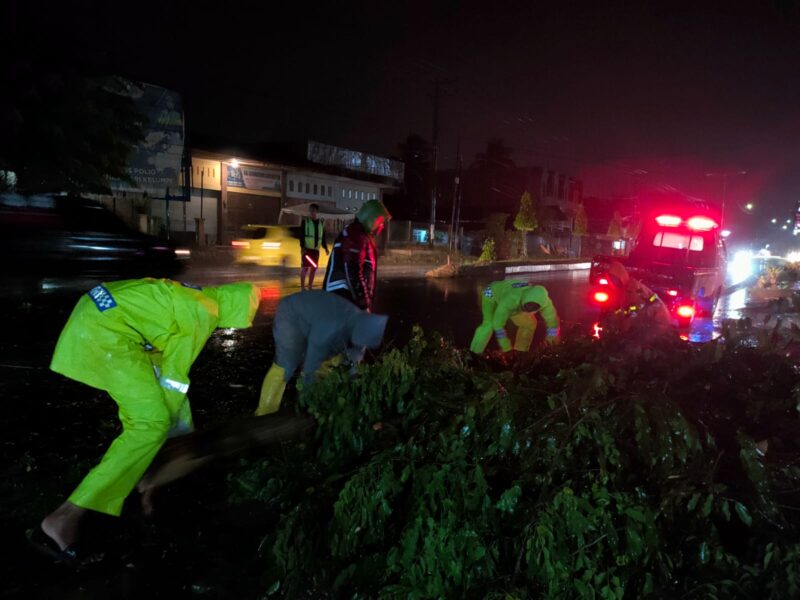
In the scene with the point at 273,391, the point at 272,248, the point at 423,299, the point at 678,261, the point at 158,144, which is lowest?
the point at 423,299

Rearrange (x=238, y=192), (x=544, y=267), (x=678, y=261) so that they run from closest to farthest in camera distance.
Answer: (x=678, y=261)
(x=238, y=192)
(x=544, y=267)

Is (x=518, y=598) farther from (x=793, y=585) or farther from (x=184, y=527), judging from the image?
(x=184, y=527)

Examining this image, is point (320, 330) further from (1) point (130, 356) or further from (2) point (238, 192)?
(2) point (238, 192)

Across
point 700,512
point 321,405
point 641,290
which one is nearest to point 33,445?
point 321,405

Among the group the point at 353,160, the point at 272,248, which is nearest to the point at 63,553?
the point at 272,248

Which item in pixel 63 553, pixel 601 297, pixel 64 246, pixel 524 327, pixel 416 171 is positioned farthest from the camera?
pixel 416 171

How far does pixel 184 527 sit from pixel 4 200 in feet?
26.9

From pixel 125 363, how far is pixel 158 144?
60.1 ft

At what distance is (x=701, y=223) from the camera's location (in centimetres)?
838

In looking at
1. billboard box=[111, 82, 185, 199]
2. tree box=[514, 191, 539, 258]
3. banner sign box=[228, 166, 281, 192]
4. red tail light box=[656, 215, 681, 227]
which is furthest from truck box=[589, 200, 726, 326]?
tree box=[514, 191, 539, 258]

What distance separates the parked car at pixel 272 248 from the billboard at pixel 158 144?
403cm

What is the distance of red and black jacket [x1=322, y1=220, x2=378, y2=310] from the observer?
4.95 meters

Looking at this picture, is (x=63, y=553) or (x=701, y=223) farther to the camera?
(x=701, y=223)

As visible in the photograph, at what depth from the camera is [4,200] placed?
29.6ft
